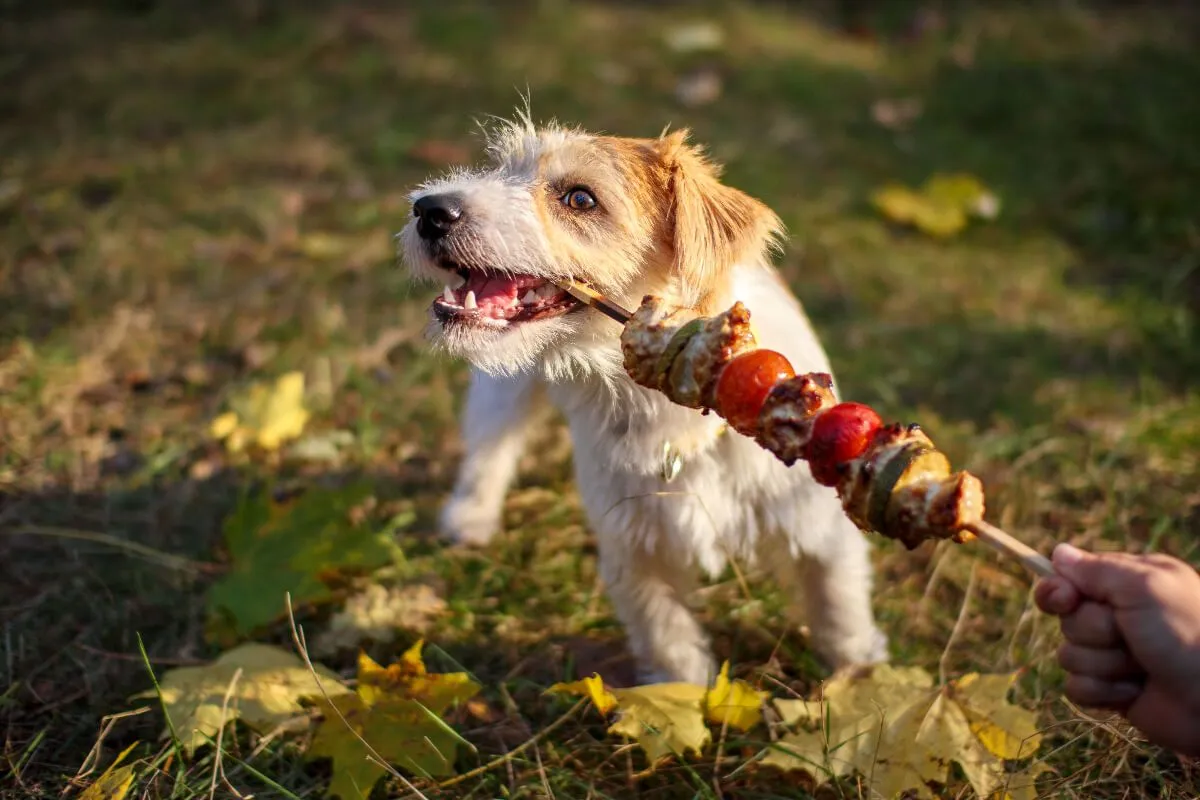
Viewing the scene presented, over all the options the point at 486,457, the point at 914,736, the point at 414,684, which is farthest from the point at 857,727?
the point at 486,457

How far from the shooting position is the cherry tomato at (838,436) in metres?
1.90

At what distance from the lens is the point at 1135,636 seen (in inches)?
66.8

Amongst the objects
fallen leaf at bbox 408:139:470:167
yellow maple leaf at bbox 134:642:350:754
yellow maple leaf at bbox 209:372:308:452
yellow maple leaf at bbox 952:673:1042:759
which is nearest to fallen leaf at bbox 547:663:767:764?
yellow maple leaf at bbox 952:673:1042:759

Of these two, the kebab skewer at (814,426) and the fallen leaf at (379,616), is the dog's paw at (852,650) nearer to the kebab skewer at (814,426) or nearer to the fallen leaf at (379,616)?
the kebab skewer at (814,426)

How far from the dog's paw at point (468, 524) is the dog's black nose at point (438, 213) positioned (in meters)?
1.56

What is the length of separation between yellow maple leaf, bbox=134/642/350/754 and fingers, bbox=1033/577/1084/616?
181 centimetres

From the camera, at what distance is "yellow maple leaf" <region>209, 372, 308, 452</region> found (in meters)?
3.99

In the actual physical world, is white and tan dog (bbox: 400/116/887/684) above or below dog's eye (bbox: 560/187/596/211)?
below

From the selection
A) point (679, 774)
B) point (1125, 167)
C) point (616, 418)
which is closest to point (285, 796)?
point (679, 774)

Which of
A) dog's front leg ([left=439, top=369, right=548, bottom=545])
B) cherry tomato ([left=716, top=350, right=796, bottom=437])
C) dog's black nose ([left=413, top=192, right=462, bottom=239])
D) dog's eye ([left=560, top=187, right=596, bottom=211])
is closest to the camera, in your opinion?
cherry tomato ([left=716, top=350, right=796, bottom=437])

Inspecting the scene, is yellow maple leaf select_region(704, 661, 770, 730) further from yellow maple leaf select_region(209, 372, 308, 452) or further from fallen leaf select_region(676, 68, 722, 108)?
fallen leaf select_region(676, 68, 722, 108)

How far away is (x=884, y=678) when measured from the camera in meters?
2.71

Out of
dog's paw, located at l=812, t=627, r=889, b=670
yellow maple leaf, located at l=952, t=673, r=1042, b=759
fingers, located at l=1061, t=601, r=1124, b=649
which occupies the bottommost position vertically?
dog's paw, located at l=812, t=627, r=889, b=670

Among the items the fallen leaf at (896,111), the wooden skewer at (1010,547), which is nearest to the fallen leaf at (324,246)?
the fallen leaf at (896,111)
